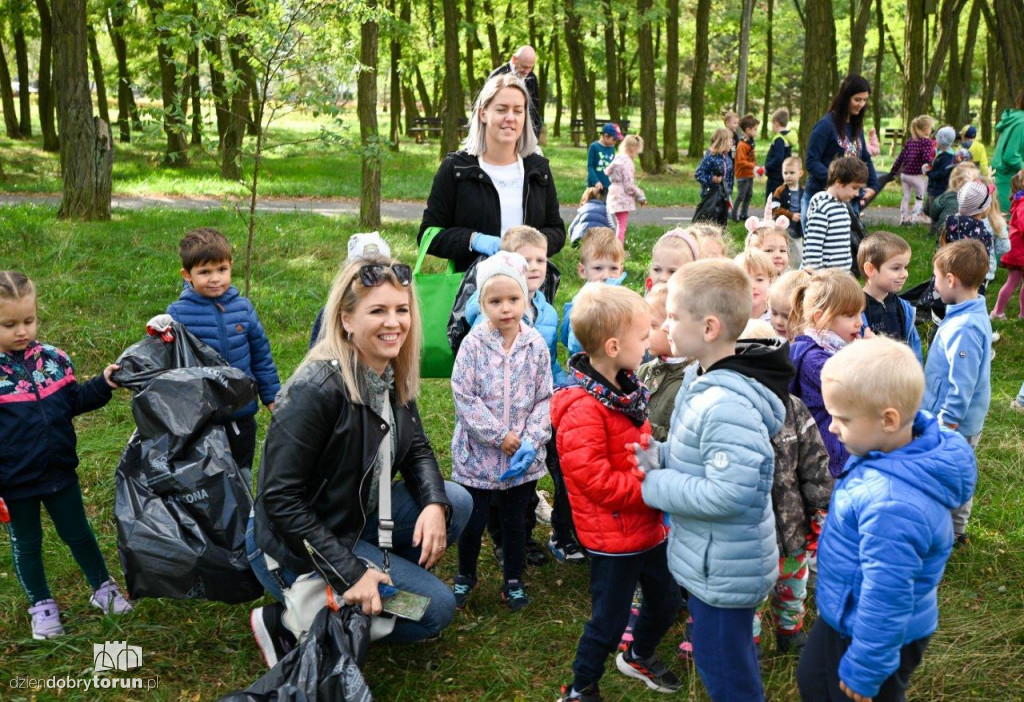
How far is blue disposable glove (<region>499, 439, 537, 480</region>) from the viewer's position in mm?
3932

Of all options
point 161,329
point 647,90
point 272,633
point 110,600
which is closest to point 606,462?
point 272,633

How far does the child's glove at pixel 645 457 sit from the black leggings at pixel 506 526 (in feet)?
3.68

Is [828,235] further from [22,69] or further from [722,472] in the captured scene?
[22,69]

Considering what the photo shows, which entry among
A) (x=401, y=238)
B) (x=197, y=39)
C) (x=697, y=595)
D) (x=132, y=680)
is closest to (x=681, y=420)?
(x=697, y=595)

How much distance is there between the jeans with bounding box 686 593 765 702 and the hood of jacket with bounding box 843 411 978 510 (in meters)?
0.74

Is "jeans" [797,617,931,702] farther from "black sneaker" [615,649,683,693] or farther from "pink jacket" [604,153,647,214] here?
"pink jacket" [604,153,647,214]

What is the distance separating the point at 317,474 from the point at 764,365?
5.50 ft

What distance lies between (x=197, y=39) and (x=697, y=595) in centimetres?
515

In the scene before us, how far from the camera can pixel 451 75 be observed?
18.2 metres

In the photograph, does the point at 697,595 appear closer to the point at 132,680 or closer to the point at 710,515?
the point at 710,515

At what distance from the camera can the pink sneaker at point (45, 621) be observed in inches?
152

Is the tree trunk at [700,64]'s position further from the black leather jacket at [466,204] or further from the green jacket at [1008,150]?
the black leather jacket at [466,204]

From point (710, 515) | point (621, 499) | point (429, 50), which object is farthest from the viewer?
point (429, 50)

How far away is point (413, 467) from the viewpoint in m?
3.85
